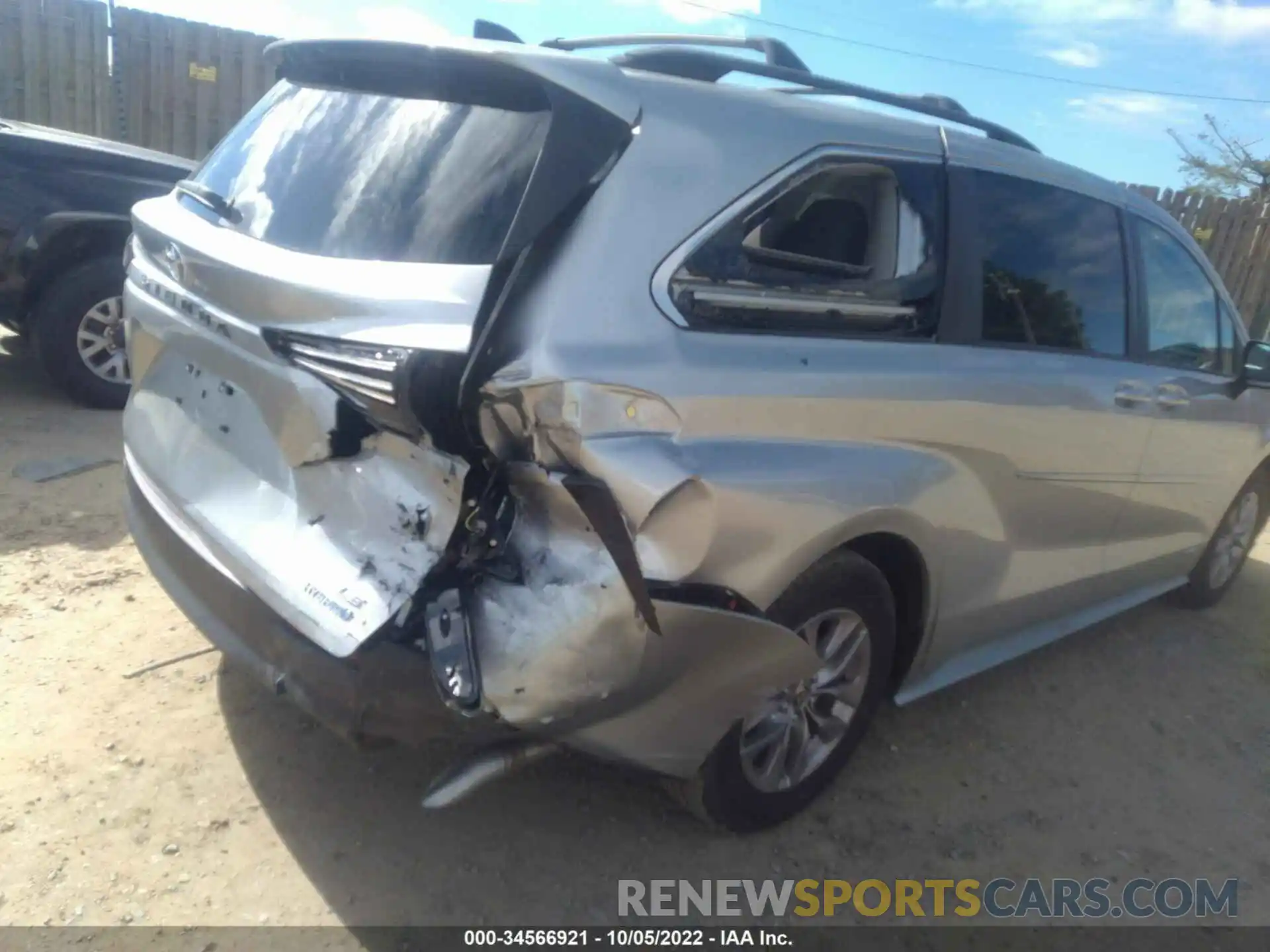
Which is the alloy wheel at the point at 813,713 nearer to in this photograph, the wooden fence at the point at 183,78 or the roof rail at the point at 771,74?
the roof rail at the point at 771,74

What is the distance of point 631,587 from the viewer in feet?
6.67

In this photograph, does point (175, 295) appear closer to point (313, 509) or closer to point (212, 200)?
point (212, 200)

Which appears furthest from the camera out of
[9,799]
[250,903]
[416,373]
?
[9,799]

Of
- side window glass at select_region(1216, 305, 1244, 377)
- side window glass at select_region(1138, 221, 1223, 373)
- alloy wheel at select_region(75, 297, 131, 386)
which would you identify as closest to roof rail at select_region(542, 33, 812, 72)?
side window glass at select_region(1138, 221, 1223, 373)

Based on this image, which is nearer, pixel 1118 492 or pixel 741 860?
pixel 741 860

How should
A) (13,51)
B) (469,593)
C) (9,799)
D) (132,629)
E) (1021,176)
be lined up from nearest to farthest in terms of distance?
(469,593) → (9,799) → (1021,176) → (132,629) → (13,51)

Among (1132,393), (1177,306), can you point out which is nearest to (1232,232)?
(1177,306)

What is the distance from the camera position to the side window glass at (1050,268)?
302 centimetres

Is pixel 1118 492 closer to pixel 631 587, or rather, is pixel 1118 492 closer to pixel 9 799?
pixel 631 587

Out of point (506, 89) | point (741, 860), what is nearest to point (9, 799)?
point (741, 860)

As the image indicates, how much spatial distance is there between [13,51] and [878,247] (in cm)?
976

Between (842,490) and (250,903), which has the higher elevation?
(842,490)

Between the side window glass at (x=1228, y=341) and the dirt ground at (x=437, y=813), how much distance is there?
4.57 ft

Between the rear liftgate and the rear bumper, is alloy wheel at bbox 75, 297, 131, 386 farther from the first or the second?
the rear liftgate
